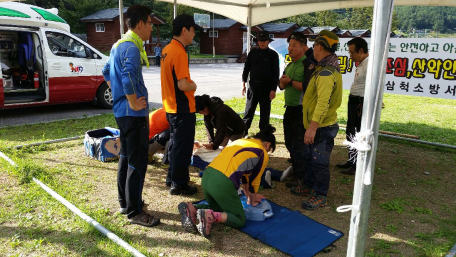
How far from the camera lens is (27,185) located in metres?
4.24

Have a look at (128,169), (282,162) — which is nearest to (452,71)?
(282,162)

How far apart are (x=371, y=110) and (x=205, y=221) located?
1.82 meters

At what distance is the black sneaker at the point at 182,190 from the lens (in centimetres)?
409

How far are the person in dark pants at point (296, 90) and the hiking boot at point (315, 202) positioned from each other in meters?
0.39

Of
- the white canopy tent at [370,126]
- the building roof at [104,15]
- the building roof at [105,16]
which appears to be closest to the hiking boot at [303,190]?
the white canopy tent at [370,126]

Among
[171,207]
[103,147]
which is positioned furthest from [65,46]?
[171,207]

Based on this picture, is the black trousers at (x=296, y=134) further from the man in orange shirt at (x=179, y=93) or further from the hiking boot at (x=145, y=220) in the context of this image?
the hiking boot at (x=145, y=220)

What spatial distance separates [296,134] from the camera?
437 cm

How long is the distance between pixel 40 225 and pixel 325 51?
3304mm

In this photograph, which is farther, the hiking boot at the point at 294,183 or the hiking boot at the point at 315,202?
the hiking boot at the point at 294,183

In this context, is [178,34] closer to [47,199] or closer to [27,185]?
[47,199]

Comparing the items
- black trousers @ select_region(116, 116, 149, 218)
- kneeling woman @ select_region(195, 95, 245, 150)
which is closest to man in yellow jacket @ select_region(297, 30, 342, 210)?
kneeling woman @ select_region(195, 95, 245, 150)

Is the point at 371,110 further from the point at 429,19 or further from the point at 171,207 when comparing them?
the point at 429,19

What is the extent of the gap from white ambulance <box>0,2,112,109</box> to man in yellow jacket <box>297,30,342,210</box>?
21.4ft
